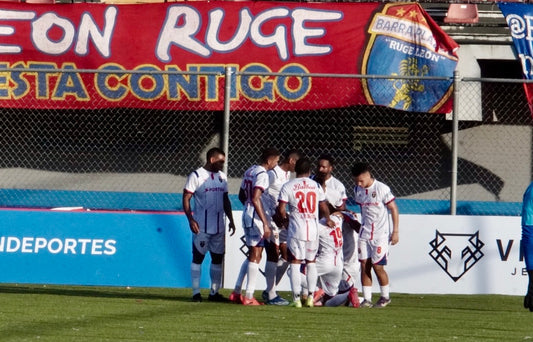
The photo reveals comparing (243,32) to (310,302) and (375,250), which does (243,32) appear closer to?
(375,250)

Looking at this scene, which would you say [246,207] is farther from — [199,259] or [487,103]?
[487,103]

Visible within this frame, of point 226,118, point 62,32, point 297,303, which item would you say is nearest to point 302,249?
point 297,303

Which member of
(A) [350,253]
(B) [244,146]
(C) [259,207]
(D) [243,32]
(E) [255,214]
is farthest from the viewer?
(B) [244,146]

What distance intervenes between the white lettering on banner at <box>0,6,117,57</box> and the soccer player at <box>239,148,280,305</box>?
263 inches

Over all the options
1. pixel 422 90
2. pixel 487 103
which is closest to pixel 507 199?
pixel 487 103

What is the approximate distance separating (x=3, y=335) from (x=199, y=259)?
4665 mm

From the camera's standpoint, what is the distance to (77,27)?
19.1 metres

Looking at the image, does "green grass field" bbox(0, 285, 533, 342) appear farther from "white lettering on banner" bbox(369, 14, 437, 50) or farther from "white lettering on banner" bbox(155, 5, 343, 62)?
"white lettering on banner" bbox(155, 5, 343, 62)

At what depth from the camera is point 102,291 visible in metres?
14.7

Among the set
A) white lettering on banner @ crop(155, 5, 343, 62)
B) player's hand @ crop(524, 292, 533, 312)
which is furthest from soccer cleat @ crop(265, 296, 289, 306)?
white lettering on banner @ crop(155, 5, 343, 62)

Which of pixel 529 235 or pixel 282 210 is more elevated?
pixel 282 210

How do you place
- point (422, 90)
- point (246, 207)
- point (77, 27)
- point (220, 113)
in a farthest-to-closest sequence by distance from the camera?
point (220, 113)
point (77, 27)
point (422, 90)
point (246, 207)

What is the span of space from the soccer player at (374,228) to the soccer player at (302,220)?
752 millimetres

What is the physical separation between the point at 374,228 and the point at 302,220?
3.56 feet
